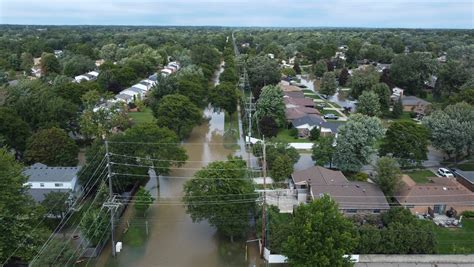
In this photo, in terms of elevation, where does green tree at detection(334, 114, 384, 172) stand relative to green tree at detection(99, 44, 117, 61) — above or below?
below

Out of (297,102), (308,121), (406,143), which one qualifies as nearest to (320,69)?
(297,102)

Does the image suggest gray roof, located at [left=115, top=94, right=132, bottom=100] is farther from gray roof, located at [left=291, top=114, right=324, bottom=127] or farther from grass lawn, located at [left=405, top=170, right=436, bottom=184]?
grass lawn, located at [left=405, top=170, right=436, bottom=184]

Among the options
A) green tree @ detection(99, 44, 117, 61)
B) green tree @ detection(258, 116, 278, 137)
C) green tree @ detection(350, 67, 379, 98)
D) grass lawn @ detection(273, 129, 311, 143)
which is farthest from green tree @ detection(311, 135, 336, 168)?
green tree @ detection(99, 44, 117, 61)

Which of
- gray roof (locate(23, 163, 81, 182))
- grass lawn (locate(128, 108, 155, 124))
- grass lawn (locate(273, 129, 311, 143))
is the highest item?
gray roof (locate(23, 163, 81, 182))

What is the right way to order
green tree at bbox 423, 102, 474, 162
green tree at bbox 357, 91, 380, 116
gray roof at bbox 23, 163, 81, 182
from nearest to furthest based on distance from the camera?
gray roof at bbox 23, 163, 81, 182 → green tree at bbox 423, 102, 474, 162 → green tree at bbox 357, 91, 380, 116

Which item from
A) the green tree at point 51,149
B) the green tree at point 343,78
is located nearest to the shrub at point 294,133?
the green tree at point 51,149

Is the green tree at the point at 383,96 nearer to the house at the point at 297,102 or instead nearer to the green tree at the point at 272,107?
the house at the point at 297,102
